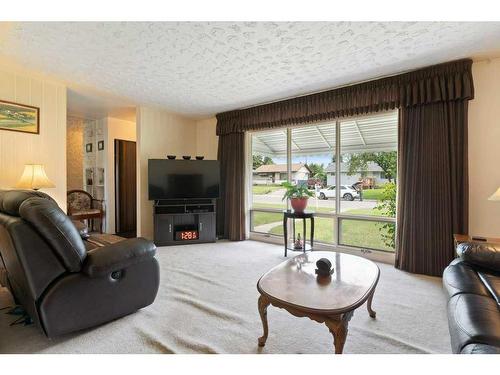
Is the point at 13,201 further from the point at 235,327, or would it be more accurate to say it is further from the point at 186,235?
the point at 186,235

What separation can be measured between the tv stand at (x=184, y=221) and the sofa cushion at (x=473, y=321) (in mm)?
3433

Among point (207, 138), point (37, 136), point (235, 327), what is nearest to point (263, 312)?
point (235, 327)

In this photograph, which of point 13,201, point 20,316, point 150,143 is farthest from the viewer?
point 150,143

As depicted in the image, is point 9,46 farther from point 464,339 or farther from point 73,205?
point 464,339

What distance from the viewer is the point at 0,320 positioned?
1.81 meters

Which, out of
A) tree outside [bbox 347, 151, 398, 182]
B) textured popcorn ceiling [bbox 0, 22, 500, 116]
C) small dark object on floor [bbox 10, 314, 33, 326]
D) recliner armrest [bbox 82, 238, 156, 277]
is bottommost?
small dark object on floor [bbox 10, 314, 33, 326]

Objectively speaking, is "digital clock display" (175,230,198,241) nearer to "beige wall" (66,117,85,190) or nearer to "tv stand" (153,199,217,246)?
"tv stand" (153,199,217,246)

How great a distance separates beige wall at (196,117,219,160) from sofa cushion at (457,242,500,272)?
12.9ft

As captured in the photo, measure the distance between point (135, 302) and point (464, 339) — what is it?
1.98m

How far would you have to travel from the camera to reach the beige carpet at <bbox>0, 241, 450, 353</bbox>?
155 cm

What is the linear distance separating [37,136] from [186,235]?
2396mm

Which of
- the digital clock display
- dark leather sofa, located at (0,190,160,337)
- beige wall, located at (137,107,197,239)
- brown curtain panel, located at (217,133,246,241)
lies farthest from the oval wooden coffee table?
beige wall, located at (137,107,197,239)

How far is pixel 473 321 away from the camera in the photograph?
110 centimetres
